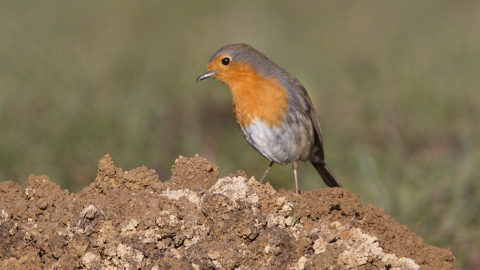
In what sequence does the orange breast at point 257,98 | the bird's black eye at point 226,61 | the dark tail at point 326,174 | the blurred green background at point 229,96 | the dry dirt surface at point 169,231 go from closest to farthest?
the dry dirt surface at point 169,231, the orange breast at point 257,98, the bird's black eye at point 226,61, the dark tail at point 326,174, the blurred green background at point 229,96

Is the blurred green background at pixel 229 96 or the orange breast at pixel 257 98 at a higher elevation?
the blurred green background at pixel 229 96

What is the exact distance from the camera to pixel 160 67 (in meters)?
9.25

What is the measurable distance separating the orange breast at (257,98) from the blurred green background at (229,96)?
959 millimetres

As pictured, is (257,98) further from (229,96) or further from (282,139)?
(229,96)

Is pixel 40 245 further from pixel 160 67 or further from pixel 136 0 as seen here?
pixel 136 0

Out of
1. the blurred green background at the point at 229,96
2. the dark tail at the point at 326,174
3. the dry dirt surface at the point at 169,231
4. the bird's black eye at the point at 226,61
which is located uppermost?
the blurred green background at the point at 229,96

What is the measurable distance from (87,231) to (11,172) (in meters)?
3.32

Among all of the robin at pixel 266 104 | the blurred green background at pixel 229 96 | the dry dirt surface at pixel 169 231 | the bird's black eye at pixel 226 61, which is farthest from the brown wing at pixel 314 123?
the dry dirt surface at pixel 169 231

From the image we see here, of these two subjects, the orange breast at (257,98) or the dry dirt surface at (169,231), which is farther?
the orange breast at (257,98)

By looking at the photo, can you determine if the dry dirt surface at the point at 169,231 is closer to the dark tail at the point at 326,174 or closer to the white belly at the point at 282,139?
the white belly at the point at 282,139

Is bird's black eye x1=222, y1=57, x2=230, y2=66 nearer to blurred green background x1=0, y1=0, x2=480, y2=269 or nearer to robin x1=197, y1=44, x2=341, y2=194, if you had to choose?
robin x1=197, y1=44, x2=341, y2=194

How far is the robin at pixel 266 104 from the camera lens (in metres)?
5.91

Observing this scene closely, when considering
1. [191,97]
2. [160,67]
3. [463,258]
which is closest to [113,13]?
[160,67]

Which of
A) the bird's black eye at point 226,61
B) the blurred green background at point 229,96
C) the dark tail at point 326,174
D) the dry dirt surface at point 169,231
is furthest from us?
the blurred green background at point 229,96
